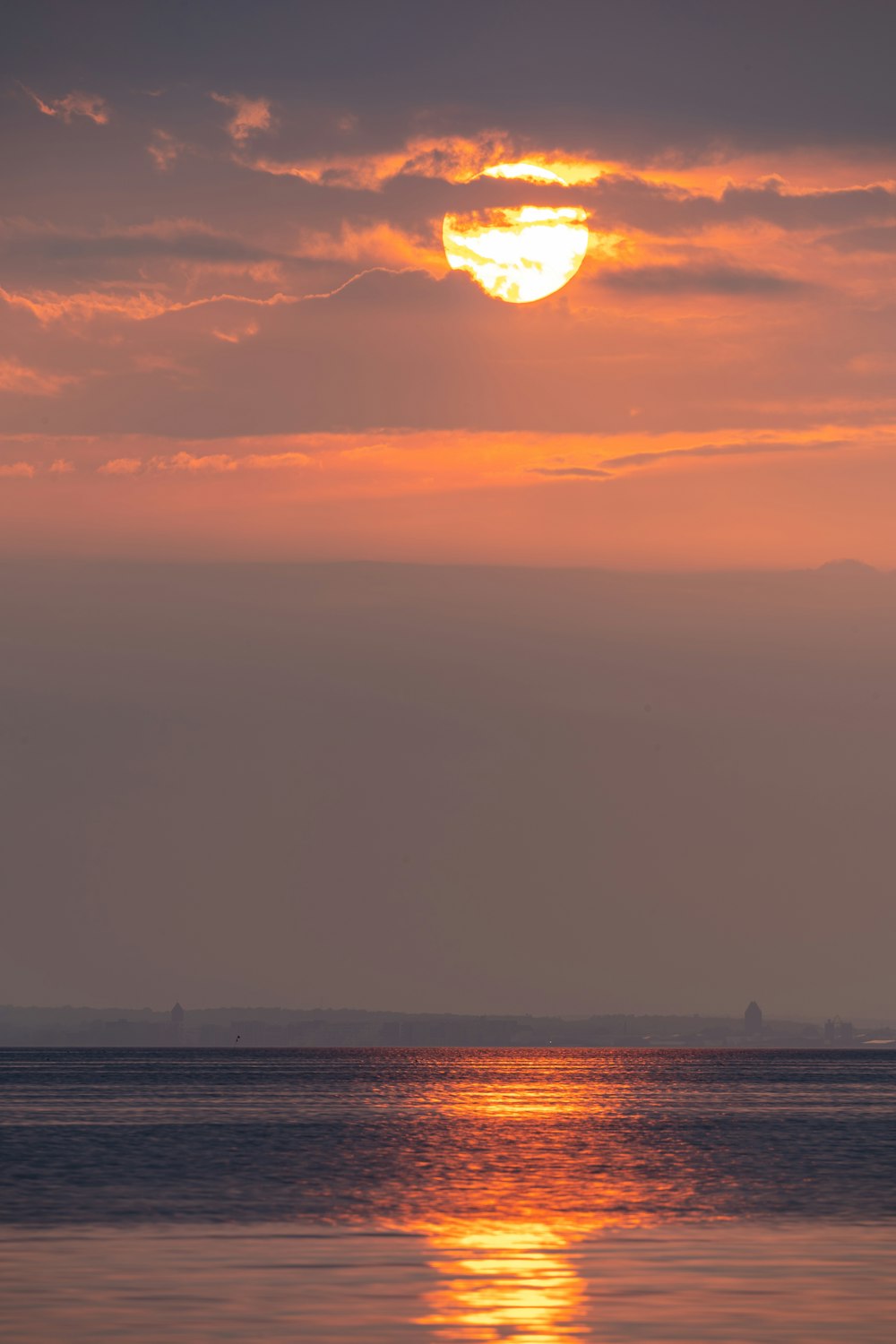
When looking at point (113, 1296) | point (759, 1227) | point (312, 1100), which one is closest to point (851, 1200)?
point (759, 1227)

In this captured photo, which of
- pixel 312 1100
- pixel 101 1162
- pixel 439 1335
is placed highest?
pixel 312 1100

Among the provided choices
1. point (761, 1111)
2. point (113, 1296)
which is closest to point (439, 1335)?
point (113, 1296)

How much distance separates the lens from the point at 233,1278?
1858 inches

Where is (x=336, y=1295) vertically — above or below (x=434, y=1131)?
below

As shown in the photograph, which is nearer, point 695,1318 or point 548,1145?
point 695,1318

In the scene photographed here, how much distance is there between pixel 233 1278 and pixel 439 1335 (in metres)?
10.1

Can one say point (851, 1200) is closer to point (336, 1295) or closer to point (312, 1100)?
point (336, 1295)

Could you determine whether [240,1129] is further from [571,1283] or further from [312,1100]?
[571,1283]

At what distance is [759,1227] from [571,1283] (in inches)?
622

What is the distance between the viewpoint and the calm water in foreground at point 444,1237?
134 feet

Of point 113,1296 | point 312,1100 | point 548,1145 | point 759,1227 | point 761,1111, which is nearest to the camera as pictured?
point 113,1296

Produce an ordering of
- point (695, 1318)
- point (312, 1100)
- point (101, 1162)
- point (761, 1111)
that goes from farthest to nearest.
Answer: point (312, 1100) < point (761, 1111) < point (101, 1162) < point (695, 1318)

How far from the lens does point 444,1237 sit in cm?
5681

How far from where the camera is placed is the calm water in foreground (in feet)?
134
